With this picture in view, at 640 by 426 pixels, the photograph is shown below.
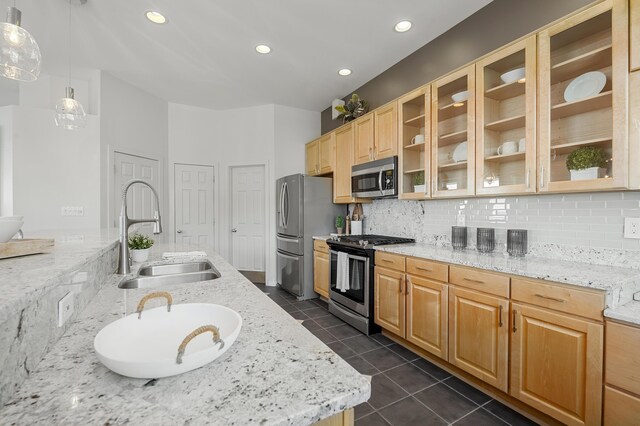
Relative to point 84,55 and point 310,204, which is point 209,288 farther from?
point 84,55

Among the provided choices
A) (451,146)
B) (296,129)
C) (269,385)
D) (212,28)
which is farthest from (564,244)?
(296,129)

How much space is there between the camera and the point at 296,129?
4730 mm

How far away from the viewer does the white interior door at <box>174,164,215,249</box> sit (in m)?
4.62

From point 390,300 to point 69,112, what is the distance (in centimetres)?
328

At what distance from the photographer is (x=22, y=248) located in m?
0.95

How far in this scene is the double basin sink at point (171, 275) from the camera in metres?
1.56

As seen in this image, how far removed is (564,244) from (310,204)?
269 cm

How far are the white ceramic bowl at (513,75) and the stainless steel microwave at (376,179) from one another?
1.09 metres

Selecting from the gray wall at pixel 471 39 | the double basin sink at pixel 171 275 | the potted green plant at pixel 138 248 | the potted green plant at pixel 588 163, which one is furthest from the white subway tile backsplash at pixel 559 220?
the potted green plant at pixel 138 248

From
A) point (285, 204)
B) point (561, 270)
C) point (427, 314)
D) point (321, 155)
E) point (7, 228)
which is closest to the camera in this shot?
point (7, 228)

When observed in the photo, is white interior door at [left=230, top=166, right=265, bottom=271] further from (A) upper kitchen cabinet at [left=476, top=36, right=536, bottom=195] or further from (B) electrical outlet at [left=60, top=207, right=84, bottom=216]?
(A) upper kitchen cabinet at [left=476, top=36, right=536, bottom=195]

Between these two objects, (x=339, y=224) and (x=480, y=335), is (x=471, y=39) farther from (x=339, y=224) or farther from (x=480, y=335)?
(x=339, y=224)

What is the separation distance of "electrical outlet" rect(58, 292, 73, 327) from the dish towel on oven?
242cm

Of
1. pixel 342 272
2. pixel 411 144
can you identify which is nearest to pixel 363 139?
pixel 411 144
